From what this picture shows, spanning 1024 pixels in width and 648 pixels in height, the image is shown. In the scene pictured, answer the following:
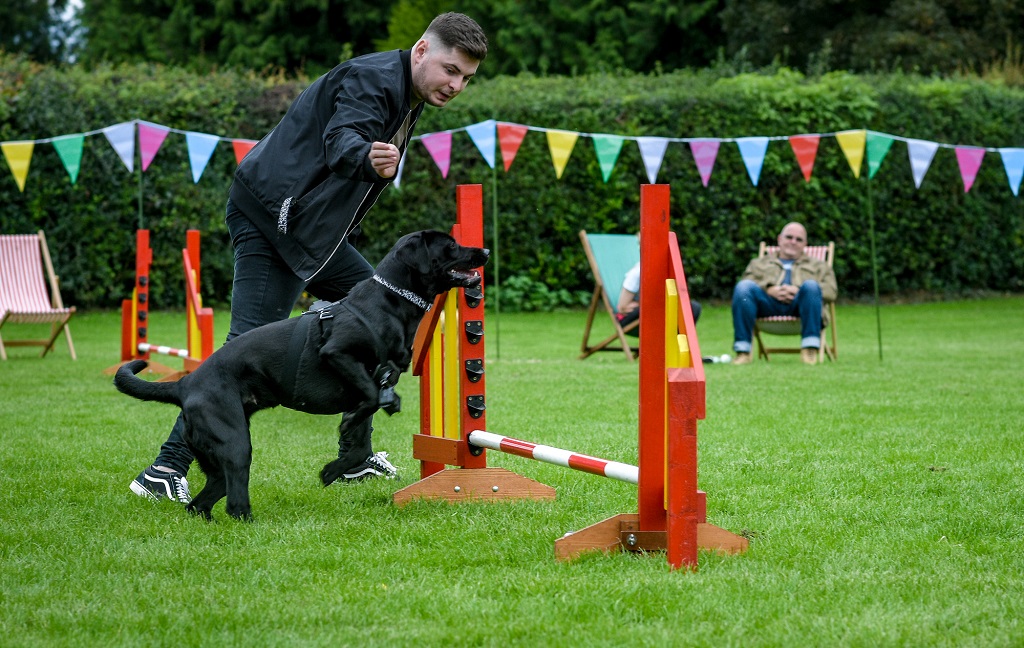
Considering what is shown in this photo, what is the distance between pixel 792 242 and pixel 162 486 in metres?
6.77

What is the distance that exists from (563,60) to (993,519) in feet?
77.5

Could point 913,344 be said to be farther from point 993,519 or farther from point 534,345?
point 993,519

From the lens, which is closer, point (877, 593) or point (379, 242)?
point (877, 593)

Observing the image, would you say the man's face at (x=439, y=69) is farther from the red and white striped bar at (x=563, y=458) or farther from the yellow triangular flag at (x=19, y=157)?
the yellow triangular flag at (x=19, y=157)

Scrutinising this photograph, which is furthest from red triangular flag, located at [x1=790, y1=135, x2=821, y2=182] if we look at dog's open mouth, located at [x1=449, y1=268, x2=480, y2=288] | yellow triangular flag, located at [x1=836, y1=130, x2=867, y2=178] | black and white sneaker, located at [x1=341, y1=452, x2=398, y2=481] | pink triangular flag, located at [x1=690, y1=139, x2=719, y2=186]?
dog's open mouth, located at [x1=449, y1=268, x2=480, y2=288]

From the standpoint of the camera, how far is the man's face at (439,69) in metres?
3.79

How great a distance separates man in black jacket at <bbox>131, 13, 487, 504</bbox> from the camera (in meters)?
3.73

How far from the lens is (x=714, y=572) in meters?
2.99

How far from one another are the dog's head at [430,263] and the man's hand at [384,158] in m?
0.34

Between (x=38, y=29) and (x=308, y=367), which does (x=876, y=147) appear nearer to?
(x=308, y=367)

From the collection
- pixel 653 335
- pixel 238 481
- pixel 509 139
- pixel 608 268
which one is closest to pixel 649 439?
pixel 653 335

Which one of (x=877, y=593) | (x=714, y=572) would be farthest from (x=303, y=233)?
(x=877, y=593)

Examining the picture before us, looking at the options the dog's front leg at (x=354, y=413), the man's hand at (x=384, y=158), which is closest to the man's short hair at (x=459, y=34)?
the man's hand at (x=384, y=158)

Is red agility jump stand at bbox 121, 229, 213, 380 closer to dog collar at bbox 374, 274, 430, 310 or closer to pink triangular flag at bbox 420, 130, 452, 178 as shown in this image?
pink triangular flag at bbox 420, 130, 452, 178
